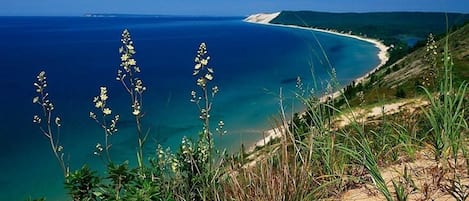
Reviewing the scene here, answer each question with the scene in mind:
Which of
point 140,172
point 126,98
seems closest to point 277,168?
point 140,172

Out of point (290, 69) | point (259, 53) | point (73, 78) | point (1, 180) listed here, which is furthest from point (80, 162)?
point (259, 53)

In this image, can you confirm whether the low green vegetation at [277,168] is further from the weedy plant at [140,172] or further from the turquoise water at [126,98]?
the turquoise water at [126,98]

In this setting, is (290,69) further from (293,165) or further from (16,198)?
(293,165)

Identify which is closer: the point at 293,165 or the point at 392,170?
the point at 293,165

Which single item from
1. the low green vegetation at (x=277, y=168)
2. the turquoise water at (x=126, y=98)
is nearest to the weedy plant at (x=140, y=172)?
the low green vegetation at (x=277, y=168)

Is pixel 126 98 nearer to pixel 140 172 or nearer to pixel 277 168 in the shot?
pixel 140 172

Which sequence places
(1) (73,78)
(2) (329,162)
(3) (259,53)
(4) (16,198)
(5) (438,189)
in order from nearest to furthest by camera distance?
(5) (438,189) → (2) (329,162) → (4) (16,198) → (1) (73,78) → (3) (259,53)

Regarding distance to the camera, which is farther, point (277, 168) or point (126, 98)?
point (126, 98)

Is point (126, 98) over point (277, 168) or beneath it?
beneath

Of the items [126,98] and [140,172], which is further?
[126,98]

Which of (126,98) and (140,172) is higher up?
(140,172)

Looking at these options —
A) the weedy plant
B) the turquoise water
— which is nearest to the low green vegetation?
the weedy plant
